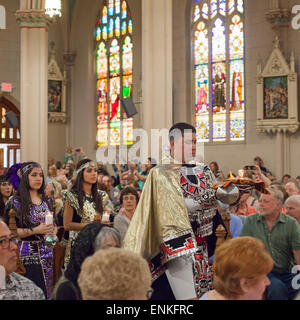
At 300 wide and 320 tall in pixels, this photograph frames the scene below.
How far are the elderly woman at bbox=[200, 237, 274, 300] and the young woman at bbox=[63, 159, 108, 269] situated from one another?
9.75 feet

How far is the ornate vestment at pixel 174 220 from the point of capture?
3.56m

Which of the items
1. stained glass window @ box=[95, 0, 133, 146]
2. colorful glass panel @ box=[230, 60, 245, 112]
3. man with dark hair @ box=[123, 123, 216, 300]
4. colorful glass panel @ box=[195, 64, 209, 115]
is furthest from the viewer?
stained glass window @ box=[95, 0, 133, 146]

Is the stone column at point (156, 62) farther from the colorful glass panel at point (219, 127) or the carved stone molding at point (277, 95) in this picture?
the colorful glass panel at point (219, 127)

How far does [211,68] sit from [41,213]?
14.4m

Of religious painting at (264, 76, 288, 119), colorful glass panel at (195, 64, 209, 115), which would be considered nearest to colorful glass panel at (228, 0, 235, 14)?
colorful glass panel at (195, 64, 209, 115)

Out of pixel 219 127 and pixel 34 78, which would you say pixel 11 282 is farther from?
pixel 219 127

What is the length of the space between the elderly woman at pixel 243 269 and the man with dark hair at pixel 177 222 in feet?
2.58

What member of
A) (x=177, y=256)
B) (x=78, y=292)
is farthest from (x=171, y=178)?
(x=78, y=292)

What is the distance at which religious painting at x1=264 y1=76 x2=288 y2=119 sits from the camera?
55.0 feet

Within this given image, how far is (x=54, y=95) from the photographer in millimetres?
21938

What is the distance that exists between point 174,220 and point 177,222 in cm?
2

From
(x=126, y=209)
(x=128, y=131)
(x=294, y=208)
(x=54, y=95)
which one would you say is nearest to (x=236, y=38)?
(x=128, y=131)

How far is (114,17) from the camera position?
71.7 feet

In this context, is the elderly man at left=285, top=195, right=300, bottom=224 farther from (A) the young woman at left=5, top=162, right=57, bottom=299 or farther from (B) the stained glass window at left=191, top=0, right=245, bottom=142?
(B) the stained glass window at left=191, top=0, right=245, bottom=142
